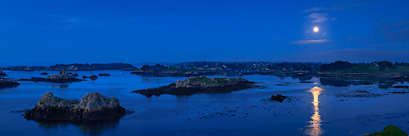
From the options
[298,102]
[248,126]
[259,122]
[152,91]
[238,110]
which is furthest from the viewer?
[152,91]

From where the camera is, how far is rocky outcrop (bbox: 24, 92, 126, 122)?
2836 cm

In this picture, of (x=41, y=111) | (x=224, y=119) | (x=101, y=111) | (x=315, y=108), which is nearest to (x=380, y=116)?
(x=315, y=108)

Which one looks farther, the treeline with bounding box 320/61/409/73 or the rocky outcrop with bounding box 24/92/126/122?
→ the treeline with bounding box 320/61/409/73

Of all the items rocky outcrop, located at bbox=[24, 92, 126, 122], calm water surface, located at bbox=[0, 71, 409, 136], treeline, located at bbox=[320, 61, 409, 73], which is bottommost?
calm water surface, located at bbox=[0, 71, 409, 136]

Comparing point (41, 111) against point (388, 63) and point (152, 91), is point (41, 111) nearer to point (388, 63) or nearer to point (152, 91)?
point (152, 91)

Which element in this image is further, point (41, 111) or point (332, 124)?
point (41, 111)

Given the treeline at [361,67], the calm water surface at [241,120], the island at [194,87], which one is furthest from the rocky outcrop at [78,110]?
the treeline at [361,67]

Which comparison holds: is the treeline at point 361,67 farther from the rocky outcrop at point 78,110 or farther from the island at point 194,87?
the rocky outcrop at point 78,110

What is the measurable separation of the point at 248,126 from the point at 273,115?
599cm

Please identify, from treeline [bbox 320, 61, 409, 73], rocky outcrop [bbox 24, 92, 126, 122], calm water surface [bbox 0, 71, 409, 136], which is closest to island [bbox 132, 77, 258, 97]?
calm water surface [bbox 0, 71, 409, 136]

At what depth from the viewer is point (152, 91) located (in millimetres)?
52438

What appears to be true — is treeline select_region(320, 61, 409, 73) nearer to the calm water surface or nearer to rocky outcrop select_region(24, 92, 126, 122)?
the calm water surface

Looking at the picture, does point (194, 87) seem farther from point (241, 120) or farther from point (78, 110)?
point (78, 110)

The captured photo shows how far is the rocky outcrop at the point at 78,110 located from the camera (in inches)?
1117
